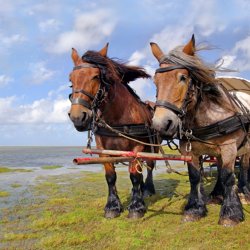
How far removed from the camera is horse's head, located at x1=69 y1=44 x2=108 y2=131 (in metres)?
6.18

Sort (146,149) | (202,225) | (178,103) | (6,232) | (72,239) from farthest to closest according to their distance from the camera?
(146,149) → (6,232) → (202,225) → (72,239) → (178,103)

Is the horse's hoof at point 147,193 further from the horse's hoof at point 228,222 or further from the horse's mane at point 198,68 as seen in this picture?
the horse's mane at point 198,68

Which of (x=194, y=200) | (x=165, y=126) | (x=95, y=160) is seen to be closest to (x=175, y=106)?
(x=165, y=126)

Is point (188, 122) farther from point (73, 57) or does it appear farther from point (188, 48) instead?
point (73, 57)

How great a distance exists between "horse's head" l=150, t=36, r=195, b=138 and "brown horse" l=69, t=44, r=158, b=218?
1581 millimetres

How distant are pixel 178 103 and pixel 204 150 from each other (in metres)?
1.53

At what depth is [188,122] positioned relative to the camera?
20.2ft

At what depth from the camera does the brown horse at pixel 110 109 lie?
6414 mm

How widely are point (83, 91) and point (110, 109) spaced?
1.02m

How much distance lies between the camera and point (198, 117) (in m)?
6.16

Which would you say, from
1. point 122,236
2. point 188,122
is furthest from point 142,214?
point 188,122

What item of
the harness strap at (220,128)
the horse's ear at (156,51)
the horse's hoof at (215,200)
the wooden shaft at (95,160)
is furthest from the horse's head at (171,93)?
the horse's hoof at (215,200)

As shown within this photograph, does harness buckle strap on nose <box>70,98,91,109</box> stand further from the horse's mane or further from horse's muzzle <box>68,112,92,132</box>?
the horse's mane

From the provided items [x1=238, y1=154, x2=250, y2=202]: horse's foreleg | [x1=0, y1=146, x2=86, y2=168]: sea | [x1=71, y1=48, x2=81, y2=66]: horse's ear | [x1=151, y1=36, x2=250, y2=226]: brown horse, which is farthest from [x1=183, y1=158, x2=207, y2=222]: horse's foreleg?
[x1=0, y1=146, x2=86, y2=168]: sea
